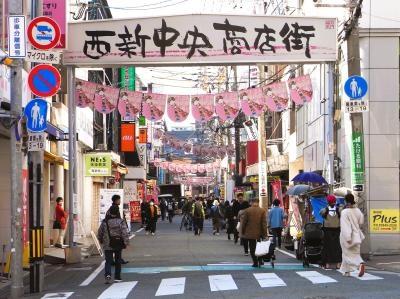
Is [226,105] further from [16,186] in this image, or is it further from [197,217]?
[197,217]

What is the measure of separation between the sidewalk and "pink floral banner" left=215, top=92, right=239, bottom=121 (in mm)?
5823

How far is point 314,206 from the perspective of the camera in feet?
64.7

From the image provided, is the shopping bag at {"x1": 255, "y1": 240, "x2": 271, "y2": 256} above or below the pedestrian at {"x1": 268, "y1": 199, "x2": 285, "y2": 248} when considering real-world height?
below

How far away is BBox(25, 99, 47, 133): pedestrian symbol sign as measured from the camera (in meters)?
13.2

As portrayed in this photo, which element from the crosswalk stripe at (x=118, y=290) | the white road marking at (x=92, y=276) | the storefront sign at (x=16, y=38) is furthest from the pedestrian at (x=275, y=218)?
the storefront sign at (x=16, y=38)

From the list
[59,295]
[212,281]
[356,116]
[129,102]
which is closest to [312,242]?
[356,116]

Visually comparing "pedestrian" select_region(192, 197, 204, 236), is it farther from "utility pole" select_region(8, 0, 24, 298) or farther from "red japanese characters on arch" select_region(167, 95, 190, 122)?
"utility pole" select_region(8, 0, 24, 298)

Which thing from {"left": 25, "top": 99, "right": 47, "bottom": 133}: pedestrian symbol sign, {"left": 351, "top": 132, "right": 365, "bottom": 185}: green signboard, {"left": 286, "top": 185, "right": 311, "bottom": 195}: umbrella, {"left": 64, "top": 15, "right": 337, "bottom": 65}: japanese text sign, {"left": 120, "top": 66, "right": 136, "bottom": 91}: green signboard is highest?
{"left": 120, "top": 66, "right": 136, "bottom": 91}: green signboard

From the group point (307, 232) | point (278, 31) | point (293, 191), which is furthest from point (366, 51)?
point (307, 232)

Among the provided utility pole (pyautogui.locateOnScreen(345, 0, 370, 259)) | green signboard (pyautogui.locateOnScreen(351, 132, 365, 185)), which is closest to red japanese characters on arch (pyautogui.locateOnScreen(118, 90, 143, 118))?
utility pole (pyautogui.locateOnScreen(345, 0, 370, 259))

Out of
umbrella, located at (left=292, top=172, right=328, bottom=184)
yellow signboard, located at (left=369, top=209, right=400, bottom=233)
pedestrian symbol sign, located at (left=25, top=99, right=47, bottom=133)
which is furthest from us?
umbrella, located at (left=292, top=172, right=328, bottom=184)

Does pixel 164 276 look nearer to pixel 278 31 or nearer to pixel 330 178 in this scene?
pixel 330 178

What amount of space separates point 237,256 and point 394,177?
534 centimetres

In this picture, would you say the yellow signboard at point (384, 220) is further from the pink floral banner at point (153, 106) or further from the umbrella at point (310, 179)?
the pink floral banner at point (153, 106)
